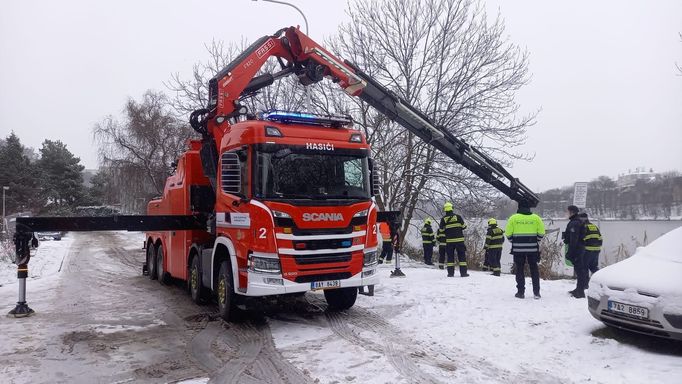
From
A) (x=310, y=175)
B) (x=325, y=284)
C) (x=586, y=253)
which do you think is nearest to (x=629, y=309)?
(x=325, y=284)

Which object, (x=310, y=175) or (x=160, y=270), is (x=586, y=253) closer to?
(x=310, y=175)

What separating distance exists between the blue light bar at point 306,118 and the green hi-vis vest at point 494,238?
27.3ft

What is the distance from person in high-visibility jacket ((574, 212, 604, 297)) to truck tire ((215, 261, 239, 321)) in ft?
20.6

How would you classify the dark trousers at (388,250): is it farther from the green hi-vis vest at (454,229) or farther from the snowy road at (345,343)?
the snowy road at (345,343)

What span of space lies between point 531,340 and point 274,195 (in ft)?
13.5

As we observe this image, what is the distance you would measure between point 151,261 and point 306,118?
805 centimetres

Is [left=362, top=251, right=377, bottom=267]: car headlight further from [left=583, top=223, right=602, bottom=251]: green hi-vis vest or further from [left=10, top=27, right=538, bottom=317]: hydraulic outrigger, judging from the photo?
[left=583, top=223, right=602, bottom=251]: green hi-vis vest

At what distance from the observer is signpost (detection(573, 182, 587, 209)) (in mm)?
11859

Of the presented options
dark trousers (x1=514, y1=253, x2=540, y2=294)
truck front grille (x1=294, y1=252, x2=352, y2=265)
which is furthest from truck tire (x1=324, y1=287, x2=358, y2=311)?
dark trousers (x1=514, y1=253, x2=540, y2=294)

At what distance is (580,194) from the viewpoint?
39.2ft

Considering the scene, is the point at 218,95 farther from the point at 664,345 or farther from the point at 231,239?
the point at 664,345

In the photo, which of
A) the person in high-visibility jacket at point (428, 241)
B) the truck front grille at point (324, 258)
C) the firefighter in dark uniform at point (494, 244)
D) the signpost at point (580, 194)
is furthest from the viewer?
the person in high-visibility jacket at point (428, 241)

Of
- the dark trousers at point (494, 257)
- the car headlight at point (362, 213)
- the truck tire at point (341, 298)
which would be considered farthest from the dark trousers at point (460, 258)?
the car headlight at point (362, 213)

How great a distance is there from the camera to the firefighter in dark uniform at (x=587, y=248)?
30.1 feet
